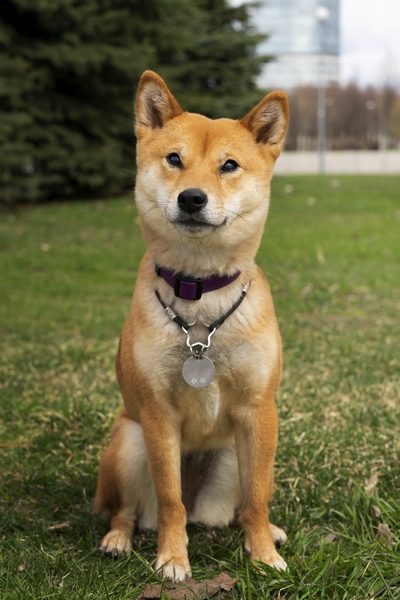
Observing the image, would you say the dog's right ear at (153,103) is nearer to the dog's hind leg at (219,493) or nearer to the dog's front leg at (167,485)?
the dog's front leg at (167,485)

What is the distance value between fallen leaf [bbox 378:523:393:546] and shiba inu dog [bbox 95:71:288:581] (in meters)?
0.38

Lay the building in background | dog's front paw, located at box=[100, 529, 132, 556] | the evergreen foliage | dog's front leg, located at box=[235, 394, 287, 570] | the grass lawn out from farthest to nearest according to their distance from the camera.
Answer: the building in background, the evergreen foliage, dog's front paw, located at box=[100, 529, 132, 556], dog's front leg, located at box=[235, 394, 287, 570], the grass lawn

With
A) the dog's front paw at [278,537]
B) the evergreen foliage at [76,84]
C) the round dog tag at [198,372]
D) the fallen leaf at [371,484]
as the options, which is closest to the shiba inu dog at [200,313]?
the round dog tag at [198,372]

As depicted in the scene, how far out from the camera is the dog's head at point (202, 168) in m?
2.44

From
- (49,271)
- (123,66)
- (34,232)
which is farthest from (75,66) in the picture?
(49,271)

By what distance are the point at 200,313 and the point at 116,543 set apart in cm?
90

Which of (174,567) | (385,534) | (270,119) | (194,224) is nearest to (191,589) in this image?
(174,567)

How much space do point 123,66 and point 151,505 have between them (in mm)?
11908

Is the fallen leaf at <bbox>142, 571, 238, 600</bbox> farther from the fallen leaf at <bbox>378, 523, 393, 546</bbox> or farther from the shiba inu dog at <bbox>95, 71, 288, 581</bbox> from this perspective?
the fallen leaf at <bbox>378, 523, 393, 546</bbox>

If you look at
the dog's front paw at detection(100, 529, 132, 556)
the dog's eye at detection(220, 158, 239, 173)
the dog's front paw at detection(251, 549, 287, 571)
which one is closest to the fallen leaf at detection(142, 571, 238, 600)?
the dog's front paw at detection(251, 549, 287, 571)

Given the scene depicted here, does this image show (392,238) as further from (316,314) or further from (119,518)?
(119,518)

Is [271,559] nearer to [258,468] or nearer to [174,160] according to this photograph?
[258,468]

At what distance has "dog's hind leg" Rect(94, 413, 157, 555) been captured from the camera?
9.12 feet

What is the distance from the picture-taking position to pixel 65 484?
326 cm
